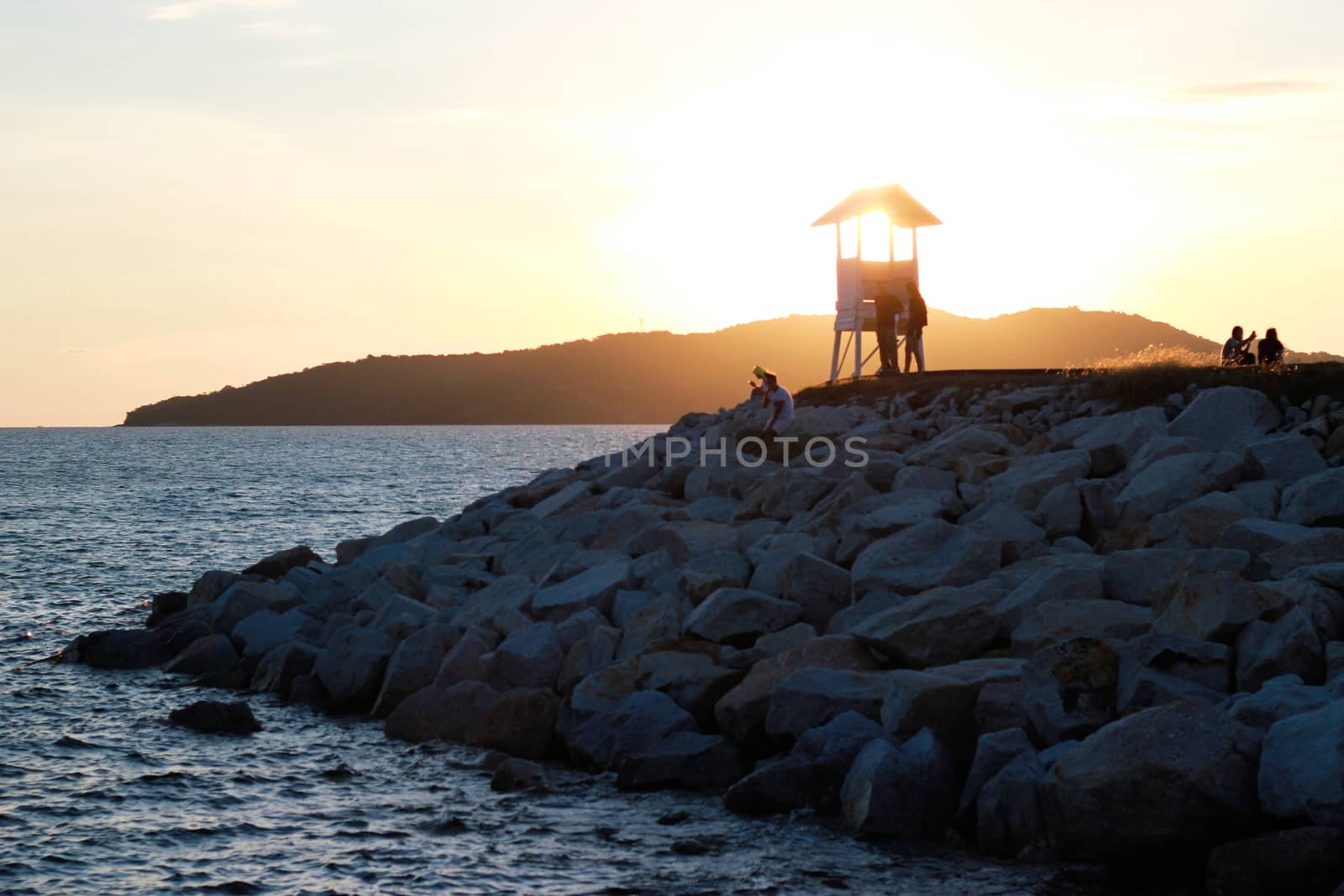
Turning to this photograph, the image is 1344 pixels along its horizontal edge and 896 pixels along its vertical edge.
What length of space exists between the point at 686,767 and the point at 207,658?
838 centimetres

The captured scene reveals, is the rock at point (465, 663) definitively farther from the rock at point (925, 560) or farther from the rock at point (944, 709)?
the rock at point (944, 709)

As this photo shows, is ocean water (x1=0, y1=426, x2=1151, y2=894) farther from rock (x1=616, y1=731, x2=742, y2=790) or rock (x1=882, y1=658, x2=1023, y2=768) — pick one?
rock (x1=882, y1=658, x2=1023, y2=768)

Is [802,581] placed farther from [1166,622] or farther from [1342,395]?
[1342,395]

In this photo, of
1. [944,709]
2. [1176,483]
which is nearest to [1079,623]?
[944,709]

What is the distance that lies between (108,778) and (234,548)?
22.0 m

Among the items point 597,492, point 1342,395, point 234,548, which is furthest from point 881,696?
point 234,548

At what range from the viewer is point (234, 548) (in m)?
32.8

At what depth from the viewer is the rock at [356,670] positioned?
13.7 m

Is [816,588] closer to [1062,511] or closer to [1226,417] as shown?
[1062,511]

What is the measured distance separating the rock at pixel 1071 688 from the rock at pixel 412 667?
631 cm

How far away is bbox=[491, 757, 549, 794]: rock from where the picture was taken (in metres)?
10.5

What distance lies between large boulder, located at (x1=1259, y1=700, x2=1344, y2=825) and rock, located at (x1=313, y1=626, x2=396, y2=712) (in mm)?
8919

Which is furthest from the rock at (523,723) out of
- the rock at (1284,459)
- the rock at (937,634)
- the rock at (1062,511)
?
the rock at (1284,459)

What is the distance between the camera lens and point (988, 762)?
8656mm
